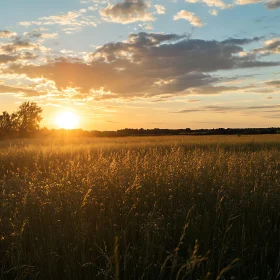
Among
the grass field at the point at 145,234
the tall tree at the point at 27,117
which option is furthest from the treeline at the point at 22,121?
the grass field at the point at 145,234

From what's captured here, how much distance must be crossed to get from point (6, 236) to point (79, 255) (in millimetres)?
1115

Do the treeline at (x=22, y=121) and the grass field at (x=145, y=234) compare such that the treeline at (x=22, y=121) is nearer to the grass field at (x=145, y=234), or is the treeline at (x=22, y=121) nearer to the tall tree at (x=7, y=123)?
the tall tree at (x=7, y=123)

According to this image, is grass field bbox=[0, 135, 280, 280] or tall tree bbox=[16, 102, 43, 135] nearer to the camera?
grass field bbox=[0, 135, 280, 280]

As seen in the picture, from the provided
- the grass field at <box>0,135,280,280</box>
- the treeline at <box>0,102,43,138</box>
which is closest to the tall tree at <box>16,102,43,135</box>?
the treeline at <box>0,102,43,138</box>

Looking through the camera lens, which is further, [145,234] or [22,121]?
[22,121]

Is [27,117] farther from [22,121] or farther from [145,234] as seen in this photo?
[145,234]

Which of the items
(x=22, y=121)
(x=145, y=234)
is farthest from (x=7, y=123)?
(x=145, y=234)

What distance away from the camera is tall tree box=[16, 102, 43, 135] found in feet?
233

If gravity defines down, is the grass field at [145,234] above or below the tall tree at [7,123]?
below

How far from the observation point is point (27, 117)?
7188 cm

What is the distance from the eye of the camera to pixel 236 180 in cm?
583

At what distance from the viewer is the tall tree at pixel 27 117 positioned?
233ft

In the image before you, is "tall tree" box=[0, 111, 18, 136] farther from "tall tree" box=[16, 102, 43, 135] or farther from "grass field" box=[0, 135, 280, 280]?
"grass field" box=[0, 135, 280, 280]

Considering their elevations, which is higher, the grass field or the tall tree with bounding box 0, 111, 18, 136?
the tall tree with bounding box 0, 111, 18, 136
